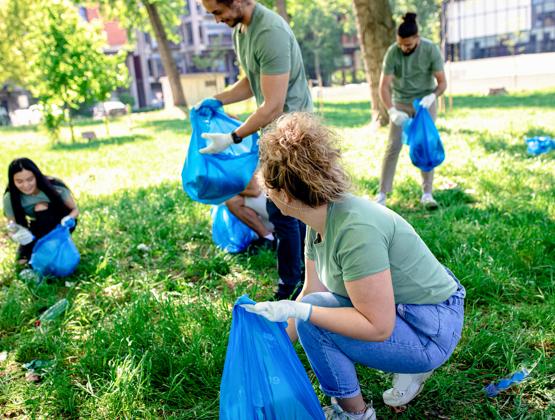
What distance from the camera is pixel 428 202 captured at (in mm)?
3570

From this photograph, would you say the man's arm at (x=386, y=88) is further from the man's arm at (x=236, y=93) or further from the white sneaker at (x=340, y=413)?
the white sneaker at (x=340, y=413)

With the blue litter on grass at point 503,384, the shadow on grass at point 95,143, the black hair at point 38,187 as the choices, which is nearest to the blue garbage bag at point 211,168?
the black hair at point 38,187

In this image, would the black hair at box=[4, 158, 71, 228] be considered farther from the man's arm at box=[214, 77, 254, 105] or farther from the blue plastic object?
the blue plastic object

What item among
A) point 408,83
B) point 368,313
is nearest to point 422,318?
point 368,313

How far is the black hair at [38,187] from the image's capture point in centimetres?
301

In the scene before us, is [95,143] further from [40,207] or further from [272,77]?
[272,77]

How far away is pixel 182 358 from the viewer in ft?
6.02

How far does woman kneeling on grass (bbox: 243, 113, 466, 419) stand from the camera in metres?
1.25

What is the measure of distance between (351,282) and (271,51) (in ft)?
4.27

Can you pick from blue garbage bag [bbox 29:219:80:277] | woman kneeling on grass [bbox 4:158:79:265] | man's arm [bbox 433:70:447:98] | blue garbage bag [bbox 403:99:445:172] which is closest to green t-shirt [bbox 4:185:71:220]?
woman kneeling on grass [bbox 4:158:79:265]

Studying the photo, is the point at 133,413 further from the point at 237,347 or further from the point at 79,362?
the point at 237,347

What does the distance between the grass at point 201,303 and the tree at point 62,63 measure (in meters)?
6.50

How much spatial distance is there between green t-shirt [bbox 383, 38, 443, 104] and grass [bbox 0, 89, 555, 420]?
0.81m

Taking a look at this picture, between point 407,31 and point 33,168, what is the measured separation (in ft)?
9.59
